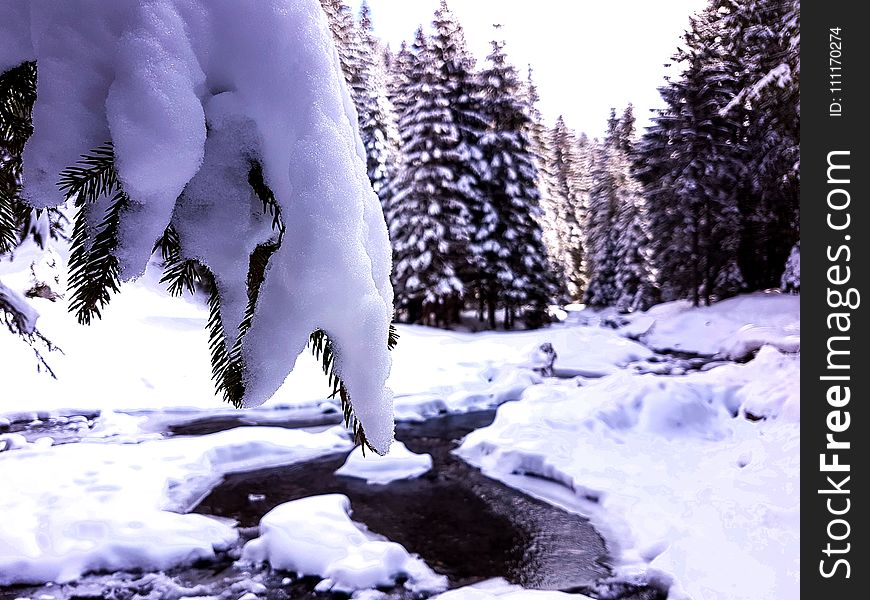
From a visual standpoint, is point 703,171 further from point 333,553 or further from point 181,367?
point 333,553

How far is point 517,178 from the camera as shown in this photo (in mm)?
24781

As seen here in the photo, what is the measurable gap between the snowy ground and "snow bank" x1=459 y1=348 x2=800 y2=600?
0.03m

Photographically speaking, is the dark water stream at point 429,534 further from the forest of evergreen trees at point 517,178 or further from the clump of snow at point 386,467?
the forest of evergreen trees at point 517,178

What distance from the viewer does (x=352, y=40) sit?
25.4m

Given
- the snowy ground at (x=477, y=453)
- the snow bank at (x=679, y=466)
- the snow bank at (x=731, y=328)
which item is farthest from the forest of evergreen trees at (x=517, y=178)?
the snow bank at (x=679, y=466)

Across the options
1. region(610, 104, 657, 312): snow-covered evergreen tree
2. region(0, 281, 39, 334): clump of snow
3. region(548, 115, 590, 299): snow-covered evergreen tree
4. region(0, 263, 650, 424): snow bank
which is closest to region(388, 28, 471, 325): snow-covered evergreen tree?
region(0, 263, 650, 424): snow bank

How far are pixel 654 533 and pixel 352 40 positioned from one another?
24.9m

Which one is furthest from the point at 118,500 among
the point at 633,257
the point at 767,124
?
the point at 633,257

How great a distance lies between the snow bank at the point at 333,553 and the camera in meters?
5.16

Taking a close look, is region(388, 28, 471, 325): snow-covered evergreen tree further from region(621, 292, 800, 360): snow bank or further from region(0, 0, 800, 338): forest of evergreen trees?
region(621, 292, 800, 360): snow bank

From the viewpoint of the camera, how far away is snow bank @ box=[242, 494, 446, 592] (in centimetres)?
516

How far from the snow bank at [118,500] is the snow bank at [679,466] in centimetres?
353

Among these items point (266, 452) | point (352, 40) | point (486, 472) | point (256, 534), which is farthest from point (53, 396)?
point (352, 40)
